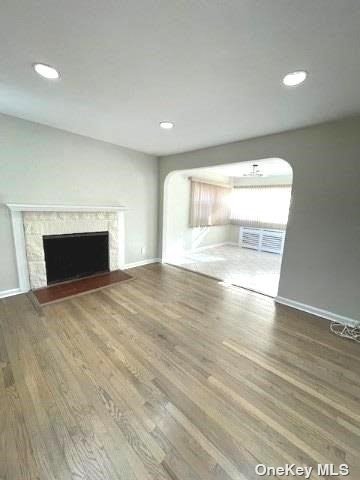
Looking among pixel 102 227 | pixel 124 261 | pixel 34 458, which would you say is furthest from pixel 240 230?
pixel 34 458

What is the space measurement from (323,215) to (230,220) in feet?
14.4

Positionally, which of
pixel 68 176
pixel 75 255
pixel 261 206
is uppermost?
pixel 68 176

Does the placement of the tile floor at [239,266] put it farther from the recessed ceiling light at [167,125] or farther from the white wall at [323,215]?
the recessed ceiling light at [167,125]

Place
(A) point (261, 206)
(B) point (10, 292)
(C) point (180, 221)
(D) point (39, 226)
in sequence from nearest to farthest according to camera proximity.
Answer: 1. (B) point (10, 292)
2. (D) point (39, 226)
3. (C) point (180, 221)
4. (A) point (261, 206)

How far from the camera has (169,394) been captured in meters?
1.45

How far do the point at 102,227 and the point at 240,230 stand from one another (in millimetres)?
4629

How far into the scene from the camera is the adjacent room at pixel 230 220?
457cm

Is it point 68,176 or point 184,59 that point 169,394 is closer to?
point 184,59

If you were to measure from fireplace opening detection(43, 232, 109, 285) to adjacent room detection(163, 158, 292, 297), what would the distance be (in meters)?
1.43

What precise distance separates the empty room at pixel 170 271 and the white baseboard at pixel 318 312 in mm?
22

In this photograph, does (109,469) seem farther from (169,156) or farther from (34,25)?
(169,156)

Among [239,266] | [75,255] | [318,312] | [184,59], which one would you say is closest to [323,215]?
[318,312]

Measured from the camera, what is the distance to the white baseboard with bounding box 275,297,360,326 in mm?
2418

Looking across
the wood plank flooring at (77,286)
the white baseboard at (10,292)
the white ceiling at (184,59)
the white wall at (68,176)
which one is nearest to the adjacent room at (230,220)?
the white wall at (68,176)
